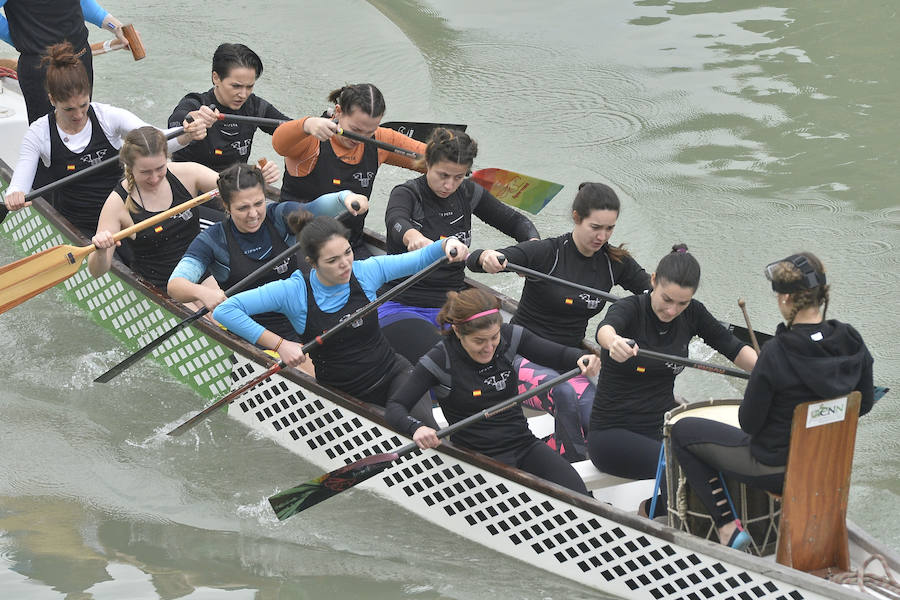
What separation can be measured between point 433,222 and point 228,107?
1.72 meters

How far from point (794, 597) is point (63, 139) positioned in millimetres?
4476

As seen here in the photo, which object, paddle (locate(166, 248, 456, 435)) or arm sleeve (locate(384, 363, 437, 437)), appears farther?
paddle (locate(166, 248, 456, 435))

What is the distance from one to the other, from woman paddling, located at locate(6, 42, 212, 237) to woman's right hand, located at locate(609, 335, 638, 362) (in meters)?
3.00

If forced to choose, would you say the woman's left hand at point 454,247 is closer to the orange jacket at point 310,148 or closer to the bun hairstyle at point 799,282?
the orange jacket at point 310,148

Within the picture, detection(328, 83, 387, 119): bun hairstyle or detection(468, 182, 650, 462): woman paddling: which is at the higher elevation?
detection(328, 83, 387, 119): bun hairstyle

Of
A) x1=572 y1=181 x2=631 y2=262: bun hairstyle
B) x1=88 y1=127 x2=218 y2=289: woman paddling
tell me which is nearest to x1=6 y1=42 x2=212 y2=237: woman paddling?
x1=88 y1=127 x2=218 y2=289: woman paddling

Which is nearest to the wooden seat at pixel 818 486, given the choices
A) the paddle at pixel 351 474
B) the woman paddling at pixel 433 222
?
the paddle at pixel 351 474

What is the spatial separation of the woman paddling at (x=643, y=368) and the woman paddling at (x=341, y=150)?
2048mm

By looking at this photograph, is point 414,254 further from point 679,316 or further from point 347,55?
point 347,55

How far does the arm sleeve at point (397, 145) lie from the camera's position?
6090 mm

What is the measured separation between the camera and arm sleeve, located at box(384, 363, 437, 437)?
4402mm

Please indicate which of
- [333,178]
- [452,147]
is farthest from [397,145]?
[452,147]

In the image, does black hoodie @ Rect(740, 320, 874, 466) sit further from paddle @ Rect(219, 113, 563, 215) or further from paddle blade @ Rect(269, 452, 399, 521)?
paddle @ Rect(219, 113, 563, 215)

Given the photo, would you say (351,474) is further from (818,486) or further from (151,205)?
(151,205)
